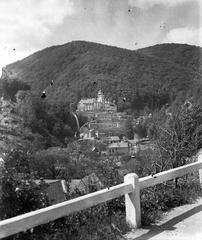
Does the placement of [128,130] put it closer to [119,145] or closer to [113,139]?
[113,139]

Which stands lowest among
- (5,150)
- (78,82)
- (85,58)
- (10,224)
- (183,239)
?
(183,239)

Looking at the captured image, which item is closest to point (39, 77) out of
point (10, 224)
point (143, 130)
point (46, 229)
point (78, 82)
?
point (78, 82)

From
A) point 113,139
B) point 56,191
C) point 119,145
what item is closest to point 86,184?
point 56,191

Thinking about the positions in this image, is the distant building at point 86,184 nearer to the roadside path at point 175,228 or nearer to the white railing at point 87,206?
the white railing at point 87,206

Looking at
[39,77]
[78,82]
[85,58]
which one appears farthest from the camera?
[85,58]

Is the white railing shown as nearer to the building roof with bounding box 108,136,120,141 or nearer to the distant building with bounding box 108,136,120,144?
the distant building with bounding box 108,136,120,144

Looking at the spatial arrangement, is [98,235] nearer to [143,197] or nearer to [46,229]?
[46,229]

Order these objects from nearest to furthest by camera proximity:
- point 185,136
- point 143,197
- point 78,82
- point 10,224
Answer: point 10,224 < point 143,197 < point 185,136 < point 78,82

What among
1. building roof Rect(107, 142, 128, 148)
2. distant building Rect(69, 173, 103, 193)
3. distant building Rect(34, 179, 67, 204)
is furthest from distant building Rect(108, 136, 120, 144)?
distant building Rect(34, 179, 67, 204)
